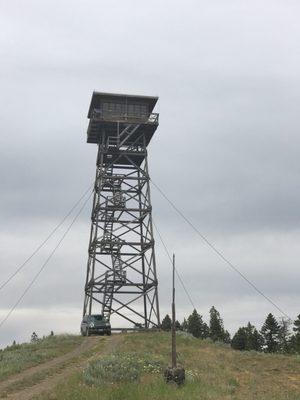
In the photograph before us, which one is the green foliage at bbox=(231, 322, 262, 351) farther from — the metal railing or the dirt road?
the dirt road

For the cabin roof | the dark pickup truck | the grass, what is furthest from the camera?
the cabin roof

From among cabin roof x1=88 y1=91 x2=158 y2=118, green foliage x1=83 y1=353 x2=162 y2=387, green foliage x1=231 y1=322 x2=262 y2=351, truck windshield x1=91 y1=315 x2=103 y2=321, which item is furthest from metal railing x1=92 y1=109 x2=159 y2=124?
green foliage x1=231 y1=322 x2=262 y2=351

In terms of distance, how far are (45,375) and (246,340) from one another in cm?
6519

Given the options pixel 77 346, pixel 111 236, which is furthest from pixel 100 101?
pixel 77 346

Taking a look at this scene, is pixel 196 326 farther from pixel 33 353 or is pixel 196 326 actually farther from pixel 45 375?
pixel 45 375

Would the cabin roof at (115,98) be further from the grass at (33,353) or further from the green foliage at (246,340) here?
the green foliage at (246,340)

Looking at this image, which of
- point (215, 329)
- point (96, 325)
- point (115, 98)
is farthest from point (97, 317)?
point (215, 329)

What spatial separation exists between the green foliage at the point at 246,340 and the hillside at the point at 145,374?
51.0m

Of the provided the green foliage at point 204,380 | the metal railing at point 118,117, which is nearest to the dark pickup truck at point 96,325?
the green foliage at point 204,380

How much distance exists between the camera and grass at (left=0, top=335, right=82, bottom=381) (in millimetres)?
25452

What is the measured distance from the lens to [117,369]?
21219 mm

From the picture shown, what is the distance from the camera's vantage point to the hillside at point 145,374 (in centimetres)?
1847

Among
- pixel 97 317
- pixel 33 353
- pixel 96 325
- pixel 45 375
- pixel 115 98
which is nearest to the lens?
pixel 45 375

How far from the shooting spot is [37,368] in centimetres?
2538
